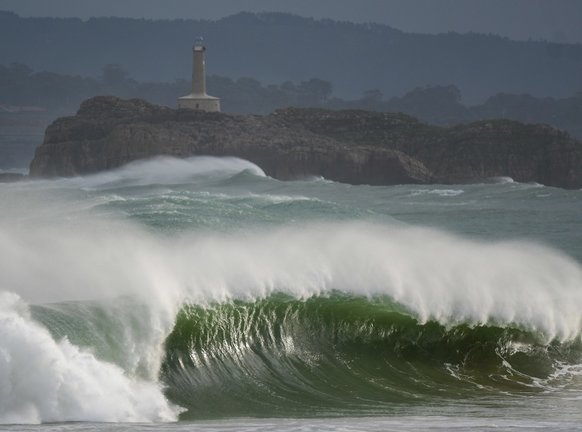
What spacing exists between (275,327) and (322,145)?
5507cm

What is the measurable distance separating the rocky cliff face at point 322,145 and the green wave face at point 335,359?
5096cm

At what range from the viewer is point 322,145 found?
71.3 m

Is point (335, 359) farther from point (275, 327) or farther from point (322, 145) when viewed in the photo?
point (322, 145)

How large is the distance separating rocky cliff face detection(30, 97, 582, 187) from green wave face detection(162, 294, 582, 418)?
167 feet

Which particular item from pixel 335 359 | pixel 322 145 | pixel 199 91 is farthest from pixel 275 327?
pixel 199 91

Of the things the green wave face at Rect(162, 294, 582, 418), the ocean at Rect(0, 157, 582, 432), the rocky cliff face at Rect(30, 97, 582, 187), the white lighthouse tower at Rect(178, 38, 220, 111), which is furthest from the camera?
the white lighthouse tower at Rect(178, 38, 220, 111)

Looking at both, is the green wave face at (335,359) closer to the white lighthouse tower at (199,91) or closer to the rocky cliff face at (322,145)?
the rocky cliff face at (322,145)

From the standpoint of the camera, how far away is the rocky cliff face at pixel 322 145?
228 ft

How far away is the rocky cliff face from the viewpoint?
69500mm

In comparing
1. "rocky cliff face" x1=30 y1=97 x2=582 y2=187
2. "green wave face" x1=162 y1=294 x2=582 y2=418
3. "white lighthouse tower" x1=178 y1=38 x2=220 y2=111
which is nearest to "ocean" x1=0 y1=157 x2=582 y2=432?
"green wave face" x1=162 y1=294 x2=582 y2=418

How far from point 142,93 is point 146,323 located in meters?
173

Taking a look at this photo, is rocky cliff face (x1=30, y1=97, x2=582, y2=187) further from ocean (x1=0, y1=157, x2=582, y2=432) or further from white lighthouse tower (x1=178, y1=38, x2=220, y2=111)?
ocean (x1=0, y1=157, x2=582, y2=432)

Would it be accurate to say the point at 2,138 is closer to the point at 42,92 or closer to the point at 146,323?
the point at 42,92

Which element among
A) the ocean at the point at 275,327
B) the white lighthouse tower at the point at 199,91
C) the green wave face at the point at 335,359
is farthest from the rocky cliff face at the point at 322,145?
the green wave face at the point at 335,359
